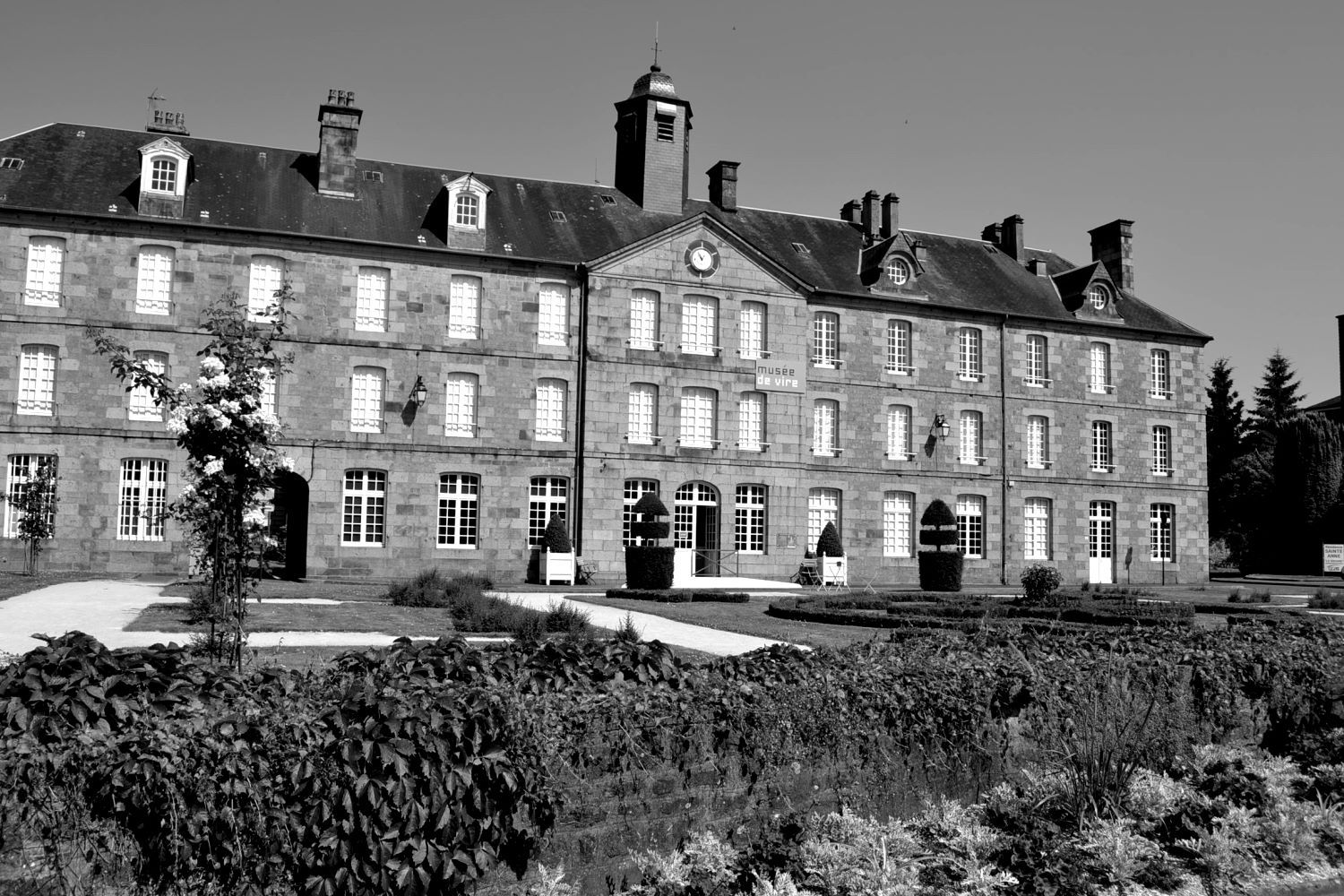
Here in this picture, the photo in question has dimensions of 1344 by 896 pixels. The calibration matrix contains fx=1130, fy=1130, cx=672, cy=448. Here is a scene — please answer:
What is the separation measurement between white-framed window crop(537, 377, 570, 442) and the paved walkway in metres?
10.6

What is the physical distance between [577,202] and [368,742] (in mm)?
30112

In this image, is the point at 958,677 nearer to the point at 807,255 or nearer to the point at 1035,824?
the point at 1035,824

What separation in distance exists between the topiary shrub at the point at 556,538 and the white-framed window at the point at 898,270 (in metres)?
13.6

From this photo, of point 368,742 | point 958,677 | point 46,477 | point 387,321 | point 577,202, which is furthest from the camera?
point 577,202

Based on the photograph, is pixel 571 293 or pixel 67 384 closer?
pixel 67 384

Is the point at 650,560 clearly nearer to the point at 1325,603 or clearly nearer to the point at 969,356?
the point at 1325,603

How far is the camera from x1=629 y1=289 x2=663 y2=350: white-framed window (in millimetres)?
31312

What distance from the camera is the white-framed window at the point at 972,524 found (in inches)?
1379

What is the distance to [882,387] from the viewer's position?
34375 millimetres

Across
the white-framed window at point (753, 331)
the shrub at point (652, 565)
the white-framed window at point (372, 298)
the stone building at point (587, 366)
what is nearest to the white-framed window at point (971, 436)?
the stone building at point (587, 366)

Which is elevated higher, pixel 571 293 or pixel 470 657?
pixel 571 293

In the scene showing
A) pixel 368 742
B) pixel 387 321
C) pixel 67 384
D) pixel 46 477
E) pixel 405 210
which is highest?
pixel 405 210

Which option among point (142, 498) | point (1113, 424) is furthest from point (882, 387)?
point (142, 498)

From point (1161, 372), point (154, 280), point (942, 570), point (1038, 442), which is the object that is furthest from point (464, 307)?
point (1161, 372)
